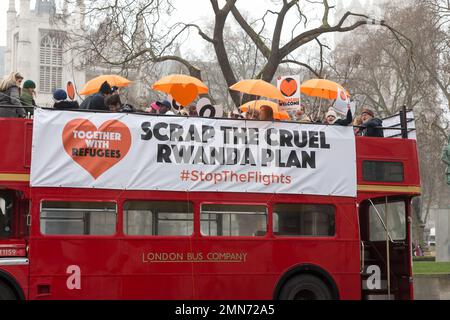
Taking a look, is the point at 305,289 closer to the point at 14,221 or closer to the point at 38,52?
the point at 14,221

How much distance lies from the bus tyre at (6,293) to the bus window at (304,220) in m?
4.51

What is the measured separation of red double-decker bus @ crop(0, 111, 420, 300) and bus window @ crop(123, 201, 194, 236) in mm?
17

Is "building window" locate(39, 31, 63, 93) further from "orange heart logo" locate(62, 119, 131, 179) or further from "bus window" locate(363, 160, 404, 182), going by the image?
"orange heart logo" locate(62, 119, 131, 179)

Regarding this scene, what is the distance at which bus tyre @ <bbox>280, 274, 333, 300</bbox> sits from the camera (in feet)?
43.0

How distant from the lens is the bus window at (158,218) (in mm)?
12500

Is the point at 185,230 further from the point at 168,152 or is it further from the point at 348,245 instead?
the point at 348,245

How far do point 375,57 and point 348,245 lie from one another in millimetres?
30222

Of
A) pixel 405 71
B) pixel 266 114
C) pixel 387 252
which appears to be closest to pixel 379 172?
pixel 387 252

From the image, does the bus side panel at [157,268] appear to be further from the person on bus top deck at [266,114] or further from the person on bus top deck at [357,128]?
the person on bus top deck at [357,128]

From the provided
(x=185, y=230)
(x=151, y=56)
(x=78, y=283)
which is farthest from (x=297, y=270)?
(x=151, y=56)

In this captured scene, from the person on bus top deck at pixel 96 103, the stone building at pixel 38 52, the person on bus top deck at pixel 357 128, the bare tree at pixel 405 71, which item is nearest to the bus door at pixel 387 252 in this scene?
the person on bus top deck at pixel 357 128

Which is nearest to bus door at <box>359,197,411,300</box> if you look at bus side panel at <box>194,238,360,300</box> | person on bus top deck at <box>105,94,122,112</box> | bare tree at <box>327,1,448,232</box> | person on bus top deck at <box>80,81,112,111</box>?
bus side panel at <box>194,238,360,300</box>

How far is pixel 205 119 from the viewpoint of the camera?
1327cm

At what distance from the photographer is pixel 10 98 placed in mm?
12461
